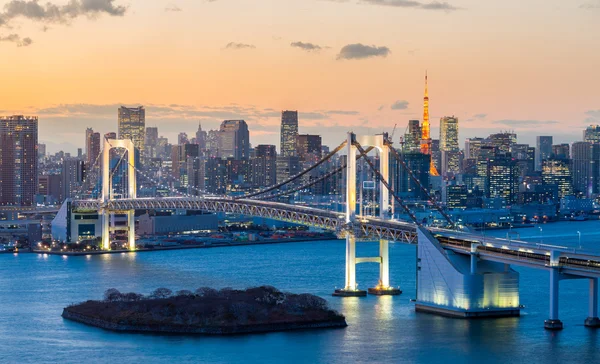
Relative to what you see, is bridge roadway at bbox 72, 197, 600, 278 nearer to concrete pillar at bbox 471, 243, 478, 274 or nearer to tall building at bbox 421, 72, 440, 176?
concrete pillar at bbox 471, 243, 478, 274

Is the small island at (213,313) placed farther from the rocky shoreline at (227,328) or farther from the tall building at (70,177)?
the tall building at (70,177)

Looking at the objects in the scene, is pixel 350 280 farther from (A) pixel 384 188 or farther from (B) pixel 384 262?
(A) pixel 384 188

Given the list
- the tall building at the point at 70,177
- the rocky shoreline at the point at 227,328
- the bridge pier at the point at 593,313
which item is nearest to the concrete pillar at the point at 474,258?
the bridge pier at the point at 593,313

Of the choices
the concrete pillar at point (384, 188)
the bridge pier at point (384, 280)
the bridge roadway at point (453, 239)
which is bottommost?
the bridge pier at point (384, 280)

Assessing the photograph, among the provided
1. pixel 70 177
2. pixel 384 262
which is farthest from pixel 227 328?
pixel 70 177

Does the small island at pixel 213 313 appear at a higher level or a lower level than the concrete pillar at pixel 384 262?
lower

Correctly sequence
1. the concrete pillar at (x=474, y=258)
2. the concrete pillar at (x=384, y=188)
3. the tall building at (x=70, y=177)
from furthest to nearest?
the tall building at (x=70, y=177) < the concrete pillar at (x=384, y=188) < the concrete pillar at (x=474, y=258)

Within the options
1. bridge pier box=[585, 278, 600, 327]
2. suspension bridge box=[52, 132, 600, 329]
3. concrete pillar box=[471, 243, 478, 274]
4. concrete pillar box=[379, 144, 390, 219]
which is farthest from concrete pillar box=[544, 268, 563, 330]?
concrete pillar box=[379, 144, 390, 219]
